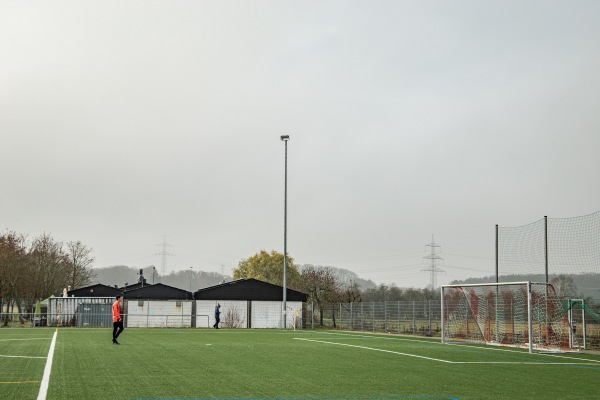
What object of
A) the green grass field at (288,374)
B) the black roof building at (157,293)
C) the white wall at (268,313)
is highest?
the black roof building at (157,293)

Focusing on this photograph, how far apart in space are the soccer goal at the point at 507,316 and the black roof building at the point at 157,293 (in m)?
31.5

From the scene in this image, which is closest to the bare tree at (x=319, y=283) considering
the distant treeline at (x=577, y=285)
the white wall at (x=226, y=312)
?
the white wall at (x=226, y=312)

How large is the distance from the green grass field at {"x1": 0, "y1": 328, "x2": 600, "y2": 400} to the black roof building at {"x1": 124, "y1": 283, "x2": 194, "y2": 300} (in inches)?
1414

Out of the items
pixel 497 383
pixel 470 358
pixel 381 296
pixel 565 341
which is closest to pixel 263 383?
pixel 497 383

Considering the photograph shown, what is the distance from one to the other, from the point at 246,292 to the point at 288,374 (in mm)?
43701

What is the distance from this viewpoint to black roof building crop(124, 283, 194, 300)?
Result: 55.4 metres

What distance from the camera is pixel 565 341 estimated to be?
78.9 feet

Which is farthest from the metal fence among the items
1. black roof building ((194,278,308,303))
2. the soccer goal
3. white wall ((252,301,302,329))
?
black roof building ((194,278,308,303))

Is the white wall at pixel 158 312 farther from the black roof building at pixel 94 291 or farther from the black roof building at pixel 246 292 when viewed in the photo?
the black roof building at pixel 94 291

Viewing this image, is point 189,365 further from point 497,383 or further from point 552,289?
point 552,289

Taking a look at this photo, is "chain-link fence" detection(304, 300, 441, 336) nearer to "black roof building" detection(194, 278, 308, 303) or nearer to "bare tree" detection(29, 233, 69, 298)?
"black roof building" detection(194, 278, 308, 303)

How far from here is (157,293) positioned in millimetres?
56938

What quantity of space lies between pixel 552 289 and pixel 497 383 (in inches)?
544

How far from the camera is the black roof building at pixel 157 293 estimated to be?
2180 inches
